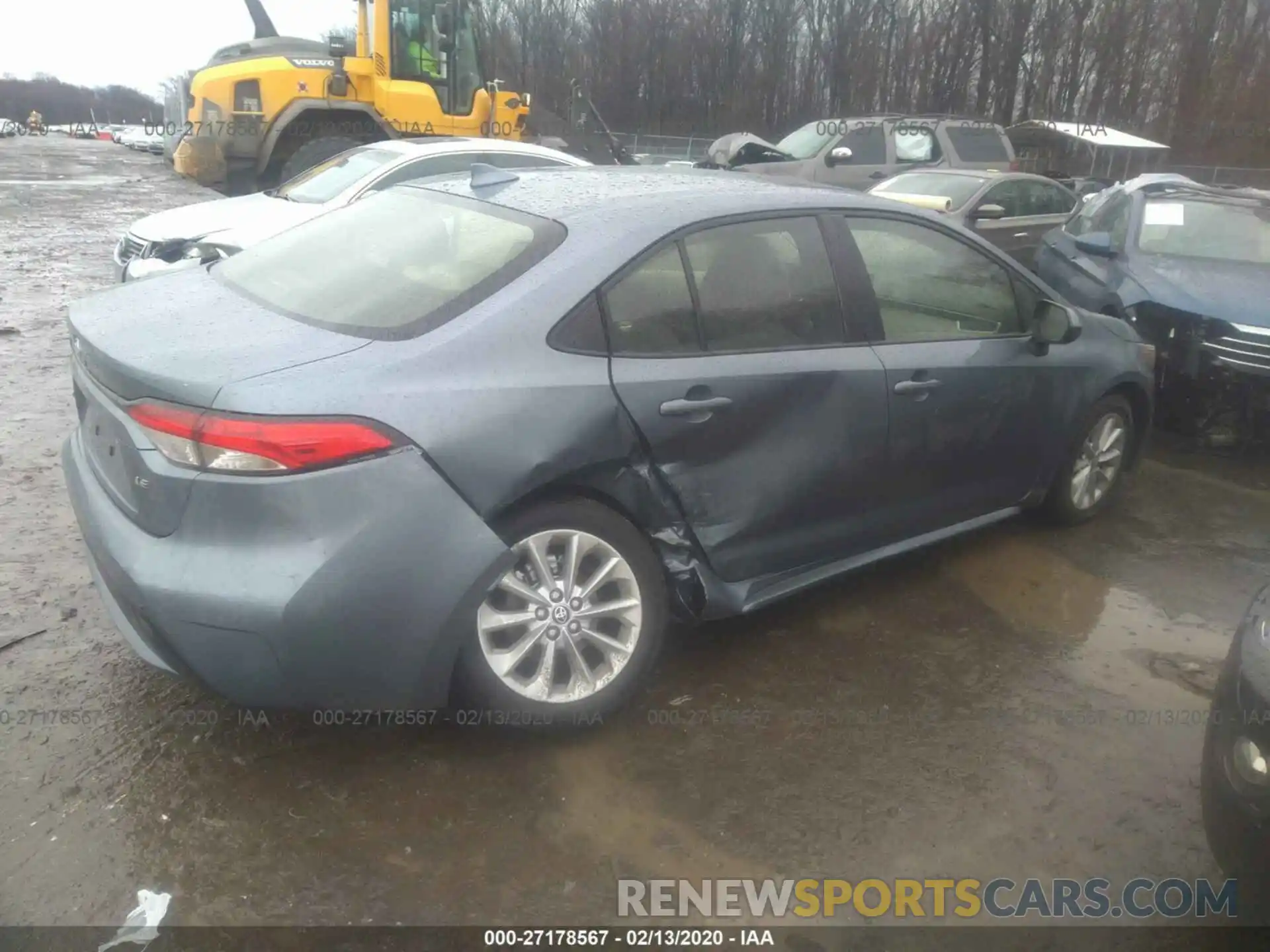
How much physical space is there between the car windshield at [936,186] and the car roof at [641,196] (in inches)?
257

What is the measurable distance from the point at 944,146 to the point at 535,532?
12555 millimetres

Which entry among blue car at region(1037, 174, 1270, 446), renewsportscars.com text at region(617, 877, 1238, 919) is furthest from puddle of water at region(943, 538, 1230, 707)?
blue car at region(1037, 174, 1270, 446)

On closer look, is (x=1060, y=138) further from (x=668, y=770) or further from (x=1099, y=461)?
(x=668, y=770)

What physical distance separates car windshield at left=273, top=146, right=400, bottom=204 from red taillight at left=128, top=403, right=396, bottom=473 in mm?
5456

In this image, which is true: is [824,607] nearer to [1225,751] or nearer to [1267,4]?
[1225,751]

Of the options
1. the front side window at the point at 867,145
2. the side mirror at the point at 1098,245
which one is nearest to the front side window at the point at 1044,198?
the front side window at the point at 867,145

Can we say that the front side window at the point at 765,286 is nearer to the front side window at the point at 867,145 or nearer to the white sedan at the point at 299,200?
the white sedan at the point at 299,200

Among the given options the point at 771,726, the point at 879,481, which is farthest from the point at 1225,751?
the point at 879,481

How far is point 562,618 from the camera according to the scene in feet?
9.60

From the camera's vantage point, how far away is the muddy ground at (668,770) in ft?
8.14

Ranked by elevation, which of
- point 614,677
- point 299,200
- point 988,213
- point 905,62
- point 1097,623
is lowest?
point 1097,623

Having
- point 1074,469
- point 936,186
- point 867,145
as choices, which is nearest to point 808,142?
point 867,145

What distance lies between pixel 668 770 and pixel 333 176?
21.1 feet

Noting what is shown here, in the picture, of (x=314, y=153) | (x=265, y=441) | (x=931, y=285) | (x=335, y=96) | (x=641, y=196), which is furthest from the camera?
(x=335, y=96)
